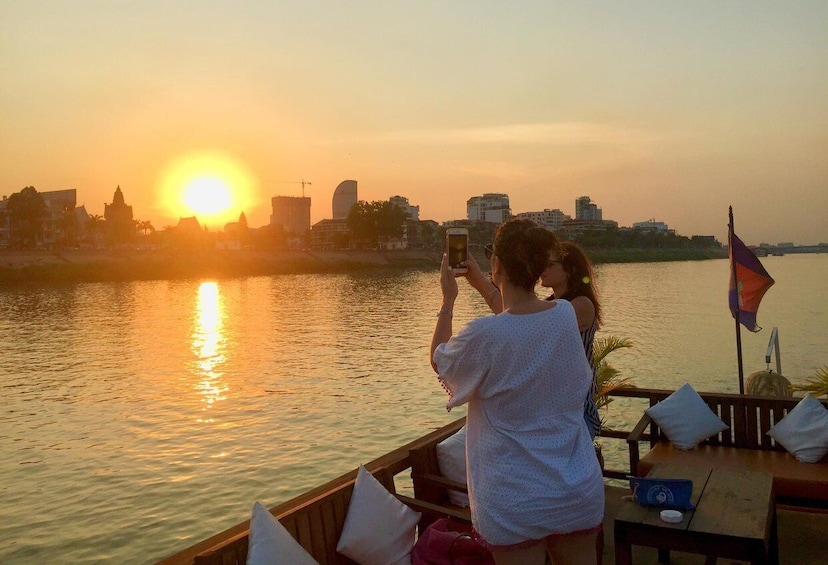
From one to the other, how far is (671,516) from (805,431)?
9.35 feet

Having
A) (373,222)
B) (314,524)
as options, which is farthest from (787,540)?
(373,222)

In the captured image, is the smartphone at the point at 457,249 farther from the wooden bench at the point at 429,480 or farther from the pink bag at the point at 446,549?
the wooden bench at the point at 429,480

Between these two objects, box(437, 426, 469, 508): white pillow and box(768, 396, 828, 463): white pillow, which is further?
box(768, 396, 828, 463): white pillow

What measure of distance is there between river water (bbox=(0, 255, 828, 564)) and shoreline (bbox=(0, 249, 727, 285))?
125 ft

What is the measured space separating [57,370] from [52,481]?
1213cm

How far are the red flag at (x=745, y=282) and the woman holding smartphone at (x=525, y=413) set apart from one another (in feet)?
25.2

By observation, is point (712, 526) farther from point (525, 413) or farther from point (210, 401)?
point (210, 401)

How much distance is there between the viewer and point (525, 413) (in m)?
2.55

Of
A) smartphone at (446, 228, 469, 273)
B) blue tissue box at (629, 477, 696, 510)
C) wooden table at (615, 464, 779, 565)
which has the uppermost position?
smartphone at (446, 228, 469, 273)

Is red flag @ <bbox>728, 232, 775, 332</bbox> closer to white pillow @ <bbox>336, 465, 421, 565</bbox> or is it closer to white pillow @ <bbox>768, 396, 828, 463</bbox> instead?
white pillow @ <bbox>768, 396, 828, 463</bbox>

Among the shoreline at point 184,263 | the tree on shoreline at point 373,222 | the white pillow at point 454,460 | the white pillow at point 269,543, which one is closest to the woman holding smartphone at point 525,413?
the white pillow at point 269,543

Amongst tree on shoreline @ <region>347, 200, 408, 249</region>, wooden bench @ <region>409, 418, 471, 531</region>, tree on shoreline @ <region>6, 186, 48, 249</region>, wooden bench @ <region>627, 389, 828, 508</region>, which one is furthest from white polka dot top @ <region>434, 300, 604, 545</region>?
tree on shoreline @ <region>347, 200, 408, 249</region>

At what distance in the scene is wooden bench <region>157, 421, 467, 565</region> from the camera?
3314 mm

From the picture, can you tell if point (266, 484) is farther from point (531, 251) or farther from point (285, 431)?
point (531, 251)
